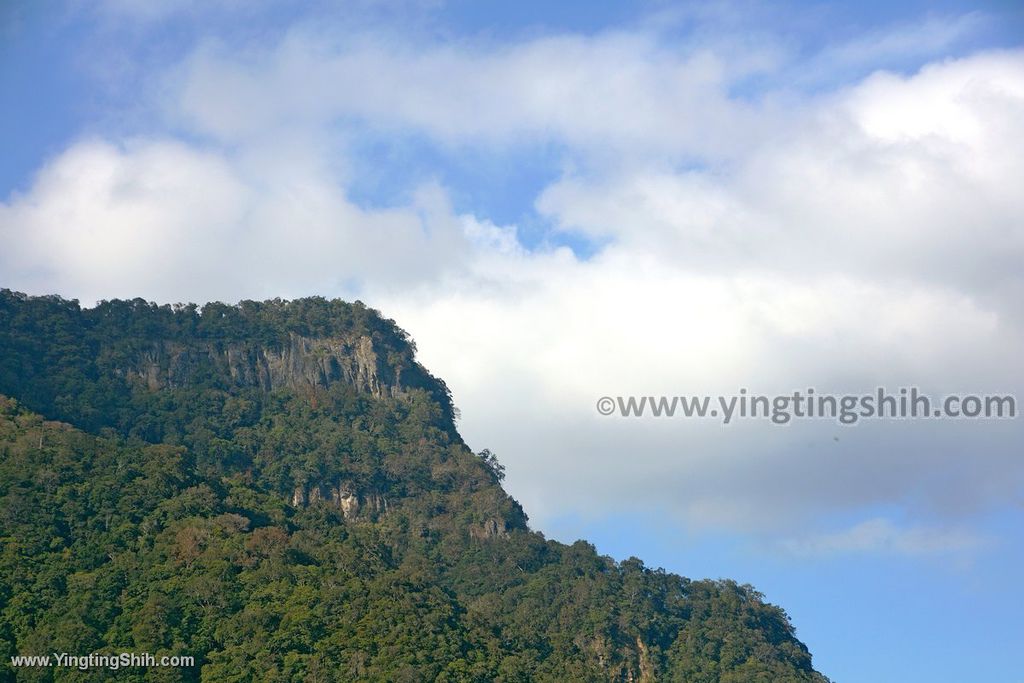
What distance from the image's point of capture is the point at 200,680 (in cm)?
9600

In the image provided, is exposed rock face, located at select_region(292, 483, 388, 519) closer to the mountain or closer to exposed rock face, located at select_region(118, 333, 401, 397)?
the mountain

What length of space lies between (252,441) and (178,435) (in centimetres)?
612

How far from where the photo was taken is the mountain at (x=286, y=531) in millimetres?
100000

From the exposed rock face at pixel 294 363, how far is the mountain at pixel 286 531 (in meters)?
0.20

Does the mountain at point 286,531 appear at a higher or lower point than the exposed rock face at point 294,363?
lower

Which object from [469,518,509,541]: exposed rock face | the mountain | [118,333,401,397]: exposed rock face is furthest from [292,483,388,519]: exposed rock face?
[118,333,401,397]: exposed rock face

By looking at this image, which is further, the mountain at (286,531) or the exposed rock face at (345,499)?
the exposed rock face at (345,499)

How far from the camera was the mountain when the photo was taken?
100 m

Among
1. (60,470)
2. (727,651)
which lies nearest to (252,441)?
(60,470)

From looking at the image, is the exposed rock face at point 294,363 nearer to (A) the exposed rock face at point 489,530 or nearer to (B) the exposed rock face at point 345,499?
(B) the exposed rock face at point 345,499

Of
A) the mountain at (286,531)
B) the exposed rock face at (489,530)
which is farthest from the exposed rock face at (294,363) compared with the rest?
the exposed rock face at (489,530)

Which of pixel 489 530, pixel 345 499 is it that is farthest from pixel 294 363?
pixel 489 530

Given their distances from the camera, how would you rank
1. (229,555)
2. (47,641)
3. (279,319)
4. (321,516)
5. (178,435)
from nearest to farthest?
(47,641), (229,555), (321,516), (178,435), (279,319)

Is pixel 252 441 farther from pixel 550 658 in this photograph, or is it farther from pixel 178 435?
pixel 550 658
